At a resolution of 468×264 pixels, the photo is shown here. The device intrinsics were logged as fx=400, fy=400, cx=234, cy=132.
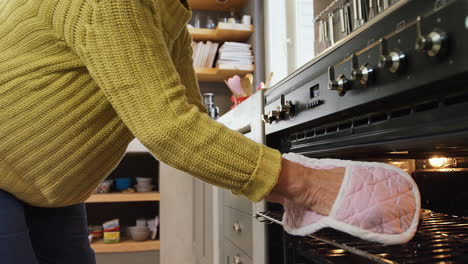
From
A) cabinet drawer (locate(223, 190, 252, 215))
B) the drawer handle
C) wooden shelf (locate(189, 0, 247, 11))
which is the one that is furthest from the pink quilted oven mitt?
wooden shelf (locate(189, 0, 247, 11))

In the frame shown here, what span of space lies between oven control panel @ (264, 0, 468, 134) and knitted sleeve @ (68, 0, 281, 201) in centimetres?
22

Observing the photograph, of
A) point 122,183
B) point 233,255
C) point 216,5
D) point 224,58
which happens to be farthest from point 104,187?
point 216,5

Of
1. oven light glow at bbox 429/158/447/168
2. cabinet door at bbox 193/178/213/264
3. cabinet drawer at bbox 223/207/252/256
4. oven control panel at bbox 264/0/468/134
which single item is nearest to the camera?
oven control panel at bbox 264/0/468/134

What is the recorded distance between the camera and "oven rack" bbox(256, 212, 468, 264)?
554 millimetres

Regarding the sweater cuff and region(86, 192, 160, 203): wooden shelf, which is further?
region(86, 192, 160, 203): wooden shelf

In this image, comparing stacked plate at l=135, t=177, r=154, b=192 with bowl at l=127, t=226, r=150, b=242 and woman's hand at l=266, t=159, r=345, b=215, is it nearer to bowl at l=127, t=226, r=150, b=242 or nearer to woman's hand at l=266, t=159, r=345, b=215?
bowl at l=127, t=226, r=150, b=242

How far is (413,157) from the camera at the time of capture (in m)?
0.83

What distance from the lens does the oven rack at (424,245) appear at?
21.8 inches

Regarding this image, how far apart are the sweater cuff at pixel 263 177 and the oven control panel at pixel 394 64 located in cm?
21

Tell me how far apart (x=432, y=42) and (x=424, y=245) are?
320 millimetres

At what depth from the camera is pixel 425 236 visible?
660 millimetres

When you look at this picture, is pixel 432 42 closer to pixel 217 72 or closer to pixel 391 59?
pixel 391 59

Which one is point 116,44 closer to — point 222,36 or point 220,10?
point 222,36

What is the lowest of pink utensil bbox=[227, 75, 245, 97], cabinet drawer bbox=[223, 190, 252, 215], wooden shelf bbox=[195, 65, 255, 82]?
cabinet drawer bbox=[223, 190, 252, 215]
